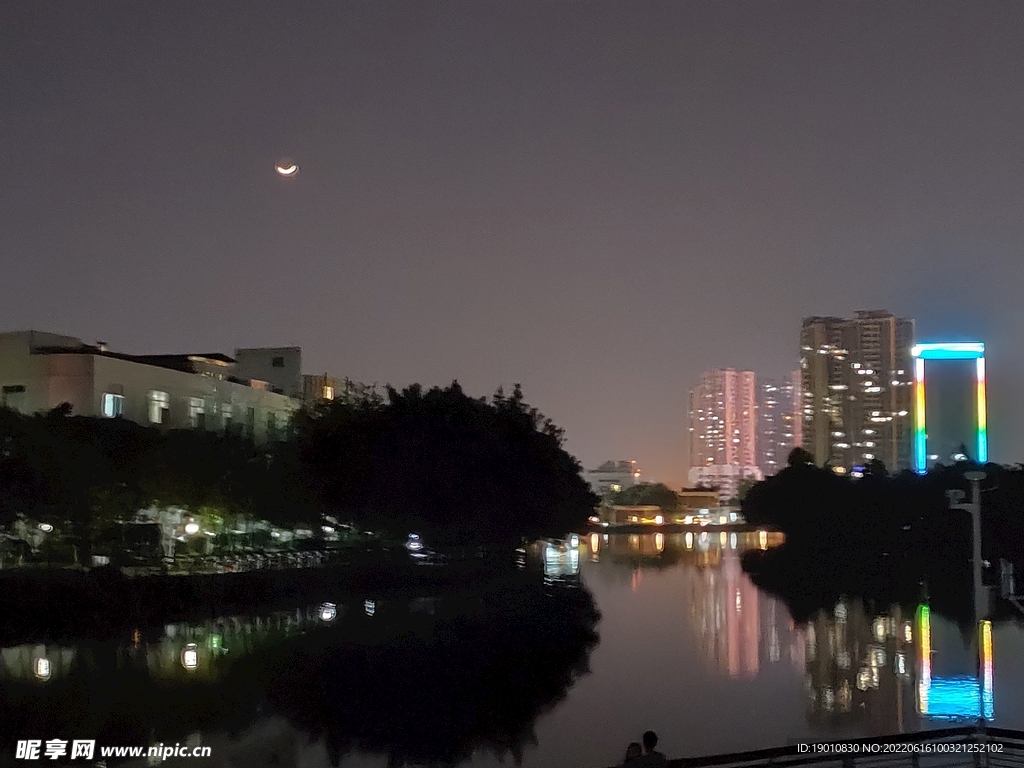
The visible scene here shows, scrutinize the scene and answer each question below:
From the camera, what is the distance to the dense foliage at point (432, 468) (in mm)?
44719

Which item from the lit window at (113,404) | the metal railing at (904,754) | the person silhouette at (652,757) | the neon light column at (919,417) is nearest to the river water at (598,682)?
the metal railing at (904,754)

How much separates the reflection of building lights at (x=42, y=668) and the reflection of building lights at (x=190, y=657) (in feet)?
8.61

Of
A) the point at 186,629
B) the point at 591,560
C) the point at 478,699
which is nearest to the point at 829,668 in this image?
the point at 478,699

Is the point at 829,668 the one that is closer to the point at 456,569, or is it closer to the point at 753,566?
the point at 456,569

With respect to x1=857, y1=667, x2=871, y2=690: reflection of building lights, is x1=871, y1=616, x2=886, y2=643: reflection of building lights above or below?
below

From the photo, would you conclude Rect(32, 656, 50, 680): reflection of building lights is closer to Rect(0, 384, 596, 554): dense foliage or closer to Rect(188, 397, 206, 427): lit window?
Rect(0, 384, 596, 554): dense foliage

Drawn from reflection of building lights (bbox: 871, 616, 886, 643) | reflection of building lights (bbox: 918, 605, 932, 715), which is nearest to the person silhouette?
reflection of building lights (bbox: 918, 605, 932, 715)

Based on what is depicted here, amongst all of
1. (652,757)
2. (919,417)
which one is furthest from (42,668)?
(919,417)

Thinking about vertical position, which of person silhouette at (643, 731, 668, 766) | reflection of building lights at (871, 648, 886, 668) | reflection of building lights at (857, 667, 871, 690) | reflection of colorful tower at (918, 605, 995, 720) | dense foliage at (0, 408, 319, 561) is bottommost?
reflection of building lights at (871, 648, 886, 668)

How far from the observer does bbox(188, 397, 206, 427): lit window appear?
5747 centimetres

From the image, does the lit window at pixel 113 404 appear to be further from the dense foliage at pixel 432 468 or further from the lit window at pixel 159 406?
the dense foliage at pixel 432 468

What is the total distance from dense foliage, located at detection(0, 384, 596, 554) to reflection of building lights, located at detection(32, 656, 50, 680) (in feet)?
33.9

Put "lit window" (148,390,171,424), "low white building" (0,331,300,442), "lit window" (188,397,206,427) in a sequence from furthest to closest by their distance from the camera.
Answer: "lit window" (188,397,206,427) → "lit window" (148,390,171,424) → "low white building" (0,331,300,442)

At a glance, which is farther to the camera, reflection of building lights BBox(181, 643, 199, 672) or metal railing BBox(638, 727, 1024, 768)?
reflection of building lights BBox(181, 643, 199, 672)
